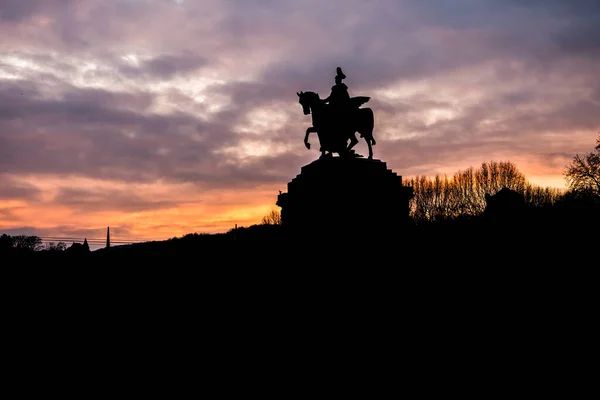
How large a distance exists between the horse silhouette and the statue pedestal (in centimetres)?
66

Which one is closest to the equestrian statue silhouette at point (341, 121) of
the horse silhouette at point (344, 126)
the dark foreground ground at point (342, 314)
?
the horse silhouette at point (344, 126)

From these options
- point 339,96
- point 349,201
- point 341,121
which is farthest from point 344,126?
point 349,201

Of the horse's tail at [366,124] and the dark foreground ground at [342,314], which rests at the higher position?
the horse's tail at [366,124]

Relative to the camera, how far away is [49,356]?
1194 centimetres

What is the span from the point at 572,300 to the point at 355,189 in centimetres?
773

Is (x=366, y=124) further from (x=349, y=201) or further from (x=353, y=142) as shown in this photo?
(x=349, y=201)

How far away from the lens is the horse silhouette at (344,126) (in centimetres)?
2058

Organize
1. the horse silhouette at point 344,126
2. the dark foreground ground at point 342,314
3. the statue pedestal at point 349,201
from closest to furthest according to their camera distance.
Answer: the dark foreground ground at point 342,314
the statue pedestal at point 349,201
the horse silhouette at point 344,126

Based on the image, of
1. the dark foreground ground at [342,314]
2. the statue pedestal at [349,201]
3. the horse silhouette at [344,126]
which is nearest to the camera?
the dark foreground ground at [342,314]

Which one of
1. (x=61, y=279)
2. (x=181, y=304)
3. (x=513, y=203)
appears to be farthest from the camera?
(x=513, y=203)

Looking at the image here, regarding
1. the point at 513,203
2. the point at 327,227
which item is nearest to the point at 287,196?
the point at 327,227

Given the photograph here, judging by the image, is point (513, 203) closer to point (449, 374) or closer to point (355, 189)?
point (355, 189)

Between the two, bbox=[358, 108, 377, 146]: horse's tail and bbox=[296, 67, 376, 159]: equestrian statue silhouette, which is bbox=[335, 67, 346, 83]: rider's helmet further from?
bbox=[358, 108, 377, 146]: horse's tail

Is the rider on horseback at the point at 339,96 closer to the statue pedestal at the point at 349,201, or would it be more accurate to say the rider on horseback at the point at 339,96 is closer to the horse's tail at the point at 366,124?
the horse's tail at the point at 366,124
